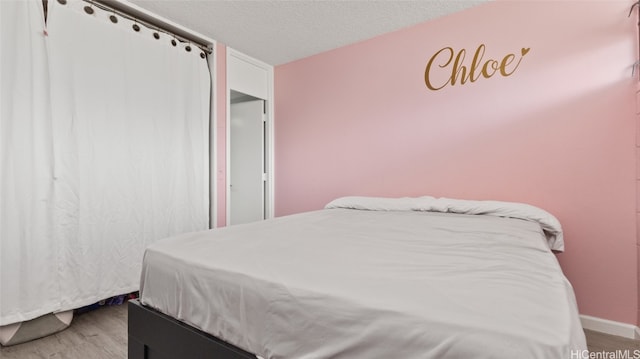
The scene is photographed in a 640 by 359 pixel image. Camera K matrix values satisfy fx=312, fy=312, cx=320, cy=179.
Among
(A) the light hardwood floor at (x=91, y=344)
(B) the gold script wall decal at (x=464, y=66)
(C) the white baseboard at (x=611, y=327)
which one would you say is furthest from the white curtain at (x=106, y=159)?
(C) the white baseboard at (x=611, y=327)

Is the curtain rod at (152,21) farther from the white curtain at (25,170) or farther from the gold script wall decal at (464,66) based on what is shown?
the gold script wall decal at (464,66)

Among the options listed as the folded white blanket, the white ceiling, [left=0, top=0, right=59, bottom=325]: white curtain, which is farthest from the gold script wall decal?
[left=0, top=0, right=59, bottom=325]: white curtain

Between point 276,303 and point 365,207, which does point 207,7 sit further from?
point 276,303

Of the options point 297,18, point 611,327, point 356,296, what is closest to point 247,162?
point 297,18

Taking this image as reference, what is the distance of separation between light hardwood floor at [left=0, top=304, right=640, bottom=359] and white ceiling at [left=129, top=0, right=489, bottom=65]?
2425 mm

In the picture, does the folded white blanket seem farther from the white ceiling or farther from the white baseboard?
the white ceiling

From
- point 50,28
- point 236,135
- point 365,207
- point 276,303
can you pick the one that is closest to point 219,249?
point 276,303

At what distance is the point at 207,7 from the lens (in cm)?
252

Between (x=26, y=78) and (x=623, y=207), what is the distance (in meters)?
3.85

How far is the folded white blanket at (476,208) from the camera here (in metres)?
1.92

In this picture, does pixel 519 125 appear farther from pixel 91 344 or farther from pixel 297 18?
pixel 91 344

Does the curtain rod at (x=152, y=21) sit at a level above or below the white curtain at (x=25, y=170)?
above

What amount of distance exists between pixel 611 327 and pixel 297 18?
127 inches

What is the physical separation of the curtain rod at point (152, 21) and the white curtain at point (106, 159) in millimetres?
93
